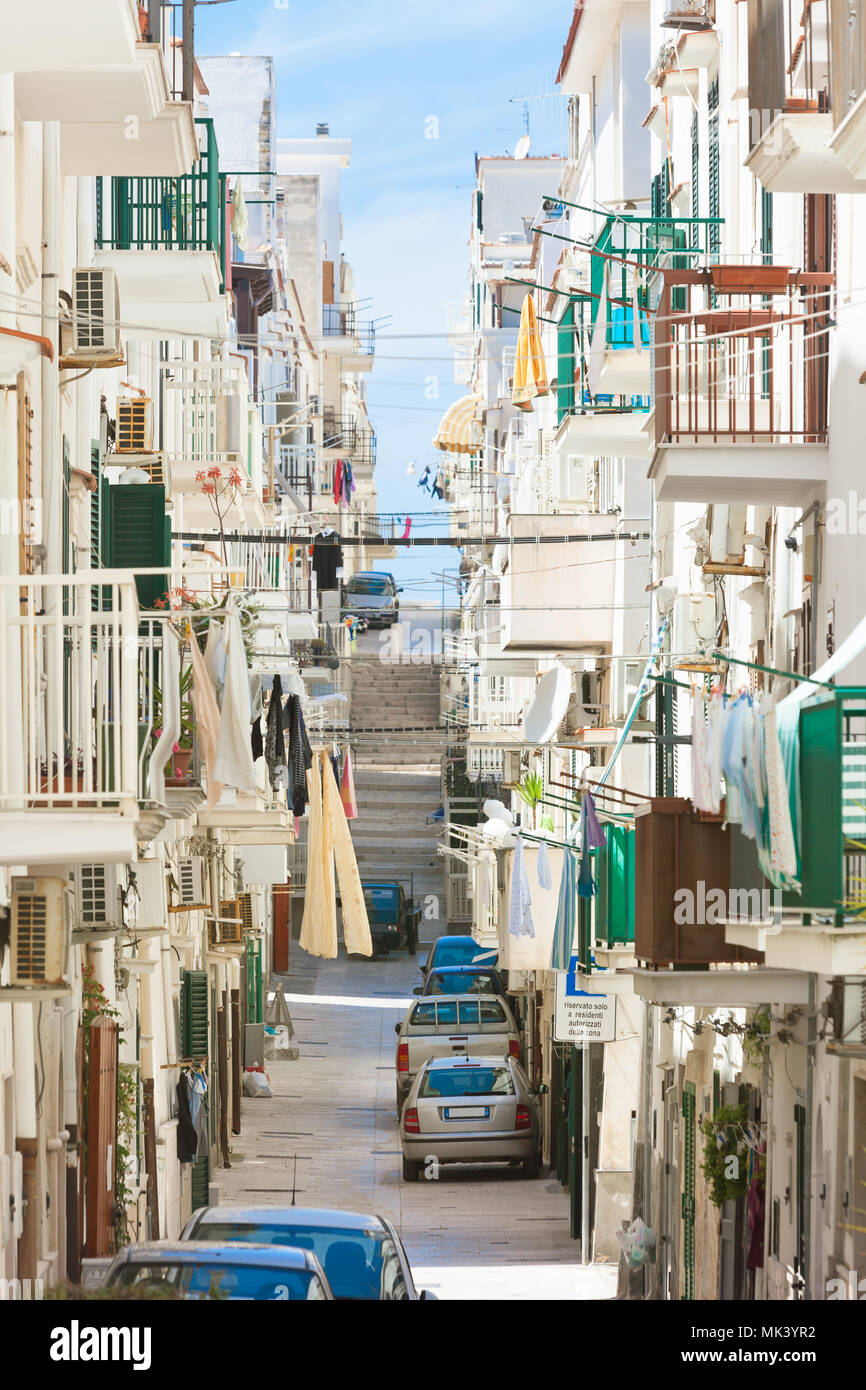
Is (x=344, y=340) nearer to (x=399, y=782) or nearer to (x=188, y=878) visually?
(x=399, y=782)

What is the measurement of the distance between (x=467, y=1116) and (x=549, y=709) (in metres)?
5.55

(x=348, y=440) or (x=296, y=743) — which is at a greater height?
(x=348, y=440)

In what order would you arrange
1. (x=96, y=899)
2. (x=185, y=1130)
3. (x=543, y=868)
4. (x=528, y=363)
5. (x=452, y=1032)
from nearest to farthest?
(x=96, y=899)
(x=185, y=1130)
(x=528, y=363)
(x=543, y=868)
(x=452, y=1032)

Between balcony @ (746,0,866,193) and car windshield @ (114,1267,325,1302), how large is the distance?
19.6ft

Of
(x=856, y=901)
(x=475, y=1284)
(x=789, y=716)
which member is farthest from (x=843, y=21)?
(x=475, y=1284)

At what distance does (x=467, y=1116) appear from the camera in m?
24.0

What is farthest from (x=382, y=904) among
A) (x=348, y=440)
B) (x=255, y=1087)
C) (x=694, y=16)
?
(x=694, y=16)

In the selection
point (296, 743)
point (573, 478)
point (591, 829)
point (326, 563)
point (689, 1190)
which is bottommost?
point (689, 1190)

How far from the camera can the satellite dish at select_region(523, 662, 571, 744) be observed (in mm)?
21594

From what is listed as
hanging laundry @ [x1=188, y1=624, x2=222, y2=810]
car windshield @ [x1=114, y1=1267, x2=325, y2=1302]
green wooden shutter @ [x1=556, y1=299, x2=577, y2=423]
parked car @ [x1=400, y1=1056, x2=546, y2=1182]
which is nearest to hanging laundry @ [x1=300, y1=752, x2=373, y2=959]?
parked car @ [x1=400, y1=1056, x2=546, y2=1182]

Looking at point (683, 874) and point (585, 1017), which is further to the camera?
point (585, 1017)
